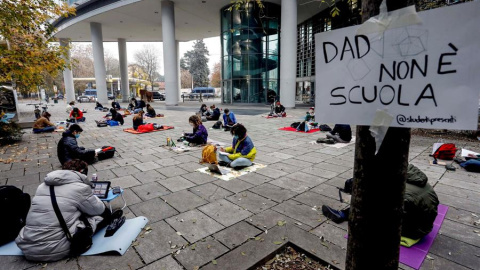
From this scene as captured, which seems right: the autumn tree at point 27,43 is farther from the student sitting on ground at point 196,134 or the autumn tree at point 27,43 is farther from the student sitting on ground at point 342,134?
the student sitting on ground at point 342,134

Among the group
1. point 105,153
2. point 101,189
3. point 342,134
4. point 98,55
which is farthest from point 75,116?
point 98,55

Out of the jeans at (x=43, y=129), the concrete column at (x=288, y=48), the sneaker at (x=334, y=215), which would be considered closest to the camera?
the sneaker at (x=334, y=215)

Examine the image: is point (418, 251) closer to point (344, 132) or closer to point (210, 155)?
point (210, 155)

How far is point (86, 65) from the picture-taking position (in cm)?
6172

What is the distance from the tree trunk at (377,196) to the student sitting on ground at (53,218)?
8.99ft

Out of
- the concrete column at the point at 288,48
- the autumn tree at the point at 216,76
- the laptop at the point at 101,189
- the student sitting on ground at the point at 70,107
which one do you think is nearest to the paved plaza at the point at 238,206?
the laptop at the point at 101,189

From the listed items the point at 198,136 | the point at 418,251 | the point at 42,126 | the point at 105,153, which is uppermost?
the point at 42,126

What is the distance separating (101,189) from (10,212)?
97 cm

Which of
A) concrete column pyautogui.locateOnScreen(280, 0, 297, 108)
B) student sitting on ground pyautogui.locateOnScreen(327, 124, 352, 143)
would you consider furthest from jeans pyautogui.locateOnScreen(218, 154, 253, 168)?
concrete column pyautogui.locateOnScreen(280, 0, 297, 108)

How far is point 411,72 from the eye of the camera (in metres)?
1.28

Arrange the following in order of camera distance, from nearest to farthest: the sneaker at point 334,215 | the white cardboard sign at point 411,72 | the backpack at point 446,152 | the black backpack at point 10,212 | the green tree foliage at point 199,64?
the white cardboard sign at point 411,72 < the black backpack at point 10,212 < the sneaker at point 334,215 < the backpack at point 446,152 < the green tree foliage at point 199,64

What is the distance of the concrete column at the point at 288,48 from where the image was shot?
18422 millimetres

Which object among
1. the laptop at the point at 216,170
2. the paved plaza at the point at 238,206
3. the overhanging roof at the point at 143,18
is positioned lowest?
the paved plaza at the point at 238,206

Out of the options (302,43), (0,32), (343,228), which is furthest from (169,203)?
(302,43)
